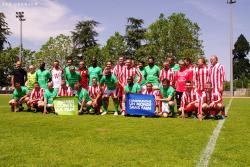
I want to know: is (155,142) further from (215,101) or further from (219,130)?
(215,101)

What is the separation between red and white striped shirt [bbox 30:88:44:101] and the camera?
553 inches

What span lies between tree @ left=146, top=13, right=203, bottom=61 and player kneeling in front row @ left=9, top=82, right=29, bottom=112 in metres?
47.3

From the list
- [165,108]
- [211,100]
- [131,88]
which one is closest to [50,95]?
[131,88]

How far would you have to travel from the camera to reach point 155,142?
275 inches

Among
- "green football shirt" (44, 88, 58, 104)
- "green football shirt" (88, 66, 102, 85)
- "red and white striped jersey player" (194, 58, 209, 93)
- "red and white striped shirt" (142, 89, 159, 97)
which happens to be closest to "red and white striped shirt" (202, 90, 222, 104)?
"red and white striped jersey player" (194, 58, 209, 93)

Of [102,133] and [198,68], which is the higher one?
[198,68]

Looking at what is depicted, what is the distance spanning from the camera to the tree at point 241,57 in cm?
10256

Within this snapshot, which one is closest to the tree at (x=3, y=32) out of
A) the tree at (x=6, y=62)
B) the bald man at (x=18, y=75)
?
the tree at (x=6, y=62)

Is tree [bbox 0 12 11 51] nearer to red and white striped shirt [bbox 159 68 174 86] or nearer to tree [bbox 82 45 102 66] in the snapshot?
tree [bbox 82 45 102 66]

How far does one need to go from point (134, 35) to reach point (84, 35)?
347 inches

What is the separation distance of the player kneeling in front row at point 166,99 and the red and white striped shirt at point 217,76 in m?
1.38

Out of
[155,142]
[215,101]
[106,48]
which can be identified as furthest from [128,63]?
[106,48]

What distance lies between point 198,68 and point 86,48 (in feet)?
184

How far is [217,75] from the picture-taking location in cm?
1170
